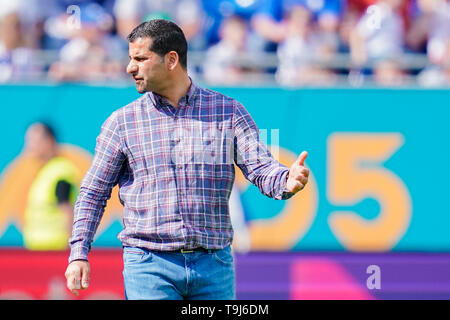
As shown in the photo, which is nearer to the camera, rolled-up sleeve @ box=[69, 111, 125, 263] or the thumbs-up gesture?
the thumbs-up gesture

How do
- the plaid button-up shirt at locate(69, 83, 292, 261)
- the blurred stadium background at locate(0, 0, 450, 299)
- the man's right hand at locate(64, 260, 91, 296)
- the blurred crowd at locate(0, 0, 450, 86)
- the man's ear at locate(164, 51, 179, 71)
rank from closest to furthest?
the man's right hand at locate(64, 260, 91, 296) → the plaid button-up shirt at locate(69, 83, 292, 261) → the man's ear at locate(164, 51, 179, 71) → the blurred stadium background at locate(0, 0, 450, 299) → the blurred crowd at locate(0, 0, 450, 86)

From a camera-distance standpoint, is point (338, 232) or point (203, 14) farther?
point (203, 14)

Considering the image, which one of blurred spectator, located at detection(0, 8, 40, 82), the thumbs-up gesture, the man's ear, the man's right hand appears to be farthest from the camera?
blurred spectator, located at detection(0, 8, 40, 82)

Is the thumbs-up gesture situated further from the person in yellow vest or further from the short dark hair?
the person in yellow vest

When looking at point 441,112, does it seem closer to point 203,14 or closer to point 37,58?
point 203,14

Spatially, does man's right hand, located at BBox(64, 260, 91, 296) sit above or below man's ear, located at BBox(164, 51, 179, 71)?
below

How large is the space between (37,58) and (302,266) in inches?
127

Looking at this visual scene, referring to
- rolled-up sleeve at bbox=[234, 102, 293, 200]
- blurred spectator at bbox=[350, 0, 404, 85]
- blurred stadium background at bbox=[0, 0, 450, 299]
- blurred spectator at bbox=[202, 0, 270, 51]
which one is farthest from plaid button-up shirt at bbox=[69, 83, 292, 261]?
blurred spectator at bbox=[202, 0, 270, 51]

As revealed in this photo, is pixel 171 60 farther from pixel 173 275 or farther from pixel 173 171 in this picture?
pixel 173 275

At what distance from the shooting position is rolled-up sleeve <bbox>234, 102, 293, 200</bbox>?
476 centimetres

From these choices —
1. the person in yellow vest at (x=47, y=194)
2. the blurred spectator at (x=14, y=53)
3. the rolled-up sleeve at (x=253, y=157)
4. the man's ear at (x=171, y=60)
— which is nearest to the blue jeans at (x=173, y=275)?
the rolled-up sleeve at (x=253, y=157)

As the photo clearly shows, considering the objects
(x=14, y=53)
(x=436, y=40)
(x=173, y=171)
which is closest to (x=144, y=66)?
(x=173, y=171)

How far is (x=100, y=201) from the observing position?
4859 mm
